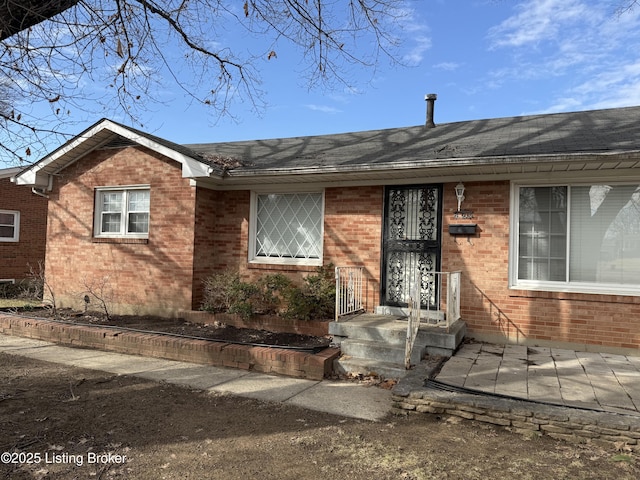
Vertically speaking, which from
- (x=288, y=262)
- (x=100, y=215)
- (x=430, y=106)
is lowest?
(x=288, y=262)

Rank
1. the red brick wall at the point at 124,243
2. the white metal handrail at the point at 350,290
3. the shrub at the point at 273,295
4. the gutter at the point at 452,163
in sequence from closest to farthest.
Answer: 1. the gutter at the point at 452,163
2. the white metal handrail at the point at 350,290
3. the shrub at the point at 273,295
4. the red brick wall at the point at 124,243

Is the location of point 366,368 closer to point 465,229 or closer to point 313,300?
point 313,300

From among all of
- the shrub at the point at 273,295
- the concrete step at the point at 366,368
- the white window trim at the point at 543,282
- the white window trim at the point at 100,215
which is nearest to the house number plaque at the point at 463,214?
the white window trim at the point at 543,282

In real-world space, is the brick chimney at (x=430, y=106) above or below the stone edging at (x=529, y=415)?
above

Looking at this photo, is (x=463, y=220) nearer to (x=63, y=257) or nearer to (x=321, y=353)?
(x=321, y=353)

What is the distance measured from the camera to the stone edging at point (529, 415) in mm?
3658

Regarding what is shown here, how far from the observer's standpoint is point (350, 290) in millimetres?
7387

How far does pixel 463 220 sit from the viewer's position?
23.0ft

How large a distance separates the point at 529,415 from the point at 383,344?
92.7 inches

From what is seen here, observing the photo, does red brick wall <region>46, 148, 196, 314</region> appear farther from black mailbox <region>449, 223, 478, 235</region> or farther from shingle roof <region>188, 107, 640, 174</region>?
black mailbox <region>449, 223, 478, 235</region>

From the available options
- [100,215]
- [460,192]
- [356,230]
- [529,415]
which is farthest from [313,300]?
[100,215]

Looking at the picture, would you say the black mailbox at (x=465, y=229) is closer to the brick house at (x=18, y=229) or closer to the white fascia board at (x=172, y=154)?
the white fascia board at (x=172, y=154)

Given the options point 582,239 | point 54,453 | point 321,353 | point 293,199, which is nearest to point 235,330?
point 321,353

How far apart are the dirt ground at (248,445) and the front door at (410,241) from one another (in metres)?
3.28
